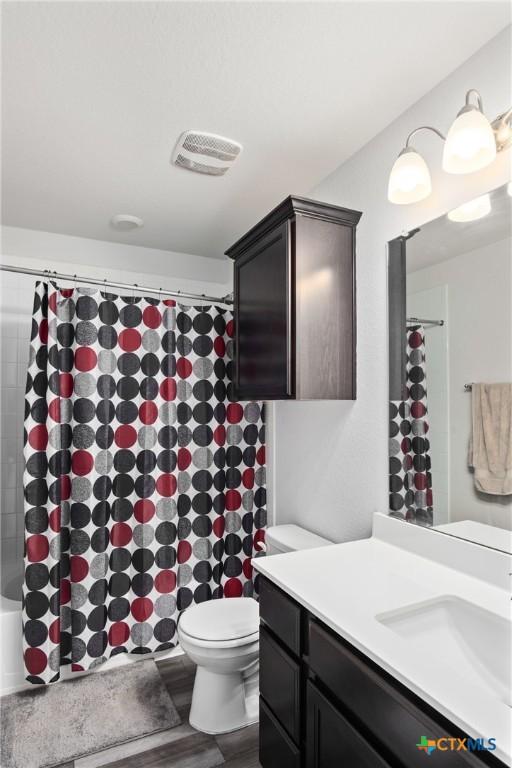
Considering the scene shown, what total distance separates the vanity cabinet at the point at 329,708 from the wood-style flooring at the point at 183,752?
33cm

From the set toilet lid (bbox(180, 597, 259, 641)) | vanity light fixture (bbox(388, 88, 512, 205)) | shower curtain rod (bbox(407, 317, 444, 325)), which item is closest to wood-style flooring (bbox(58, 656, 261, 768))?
toilet lid (bbox(180, 597, 259, 641))

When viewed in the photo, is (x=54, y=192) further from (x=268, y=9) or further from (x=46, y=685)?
(x=46, y=685)

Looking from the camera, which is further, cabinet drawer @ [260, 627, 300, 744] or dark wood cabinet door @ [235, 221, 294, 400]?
dark wood cabinet door @ [235, 221, 294, 400]

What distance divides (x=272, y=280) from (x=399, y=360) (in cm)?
64

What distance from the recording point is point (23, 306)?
2867mm

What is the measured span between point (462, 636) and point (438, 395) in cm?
71

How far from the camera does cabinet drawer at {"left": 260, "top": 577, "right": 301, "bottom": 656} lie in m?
1.31

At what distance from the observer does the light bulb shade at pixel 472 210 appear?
1.38 m

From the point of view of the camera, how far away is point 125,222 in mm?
2668

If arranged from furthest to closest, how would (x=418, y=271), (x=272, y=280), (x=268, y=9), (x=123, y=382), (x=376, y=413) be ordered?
(x=123, y=382) < (x=272, y=280) < (x=376, y=413) < (x=418, y=271) < (x=268, y=9)

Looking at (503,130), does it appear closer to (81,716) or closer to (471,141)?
(471,141)

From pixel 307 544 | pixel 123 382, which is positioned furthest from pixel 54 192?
pixel 307 544

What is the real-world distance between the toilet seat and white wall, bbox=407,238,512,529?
0.93m

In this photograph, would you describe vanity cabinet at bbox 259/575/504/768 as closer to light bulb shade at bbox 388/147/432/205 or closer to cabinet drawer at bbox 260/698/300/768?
cabinet drawer at bbox 260/698/300/768
